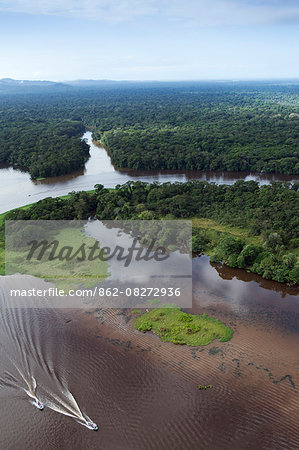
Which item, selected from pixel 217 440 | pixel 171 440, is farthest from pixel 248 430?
pixel 171 440

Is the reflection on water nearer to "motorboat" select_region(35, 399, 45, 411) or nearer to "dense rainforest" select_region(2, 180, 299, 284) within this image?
"dense rainforest" select_region(2, 180, 299, 284)

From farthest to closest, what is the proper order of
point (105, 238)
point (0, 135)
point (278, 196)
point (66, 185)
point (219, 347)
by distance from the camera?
point (0, 135) → point (66, 185) → point (278, 196) → point (105, 238) → point (219, 347)

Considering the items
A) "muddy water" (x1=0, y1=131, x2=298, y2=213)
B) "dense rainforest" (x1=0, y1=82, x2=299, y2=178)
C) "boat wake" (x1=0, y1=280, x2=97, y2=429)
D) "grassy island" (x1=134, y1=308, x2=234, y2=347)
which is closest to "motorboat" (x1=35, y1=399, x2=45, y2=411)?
"boat wake" (x1=0, y1=280, x2=97, y2=429)

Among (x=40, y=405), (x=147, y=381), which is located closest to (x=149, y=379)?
(x=147, y=381)

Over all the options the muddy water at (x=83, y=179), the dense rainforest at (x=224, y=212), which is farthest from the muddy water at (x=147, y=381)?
the muddy water at (x=83, y=179)

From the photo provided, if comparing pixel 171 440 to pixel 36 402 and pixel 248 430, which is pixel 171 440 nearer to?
pixel 248 430

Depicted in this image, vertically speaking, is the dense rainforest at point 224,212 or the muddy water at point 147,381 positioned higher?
the dense rainforest at point 224,212
